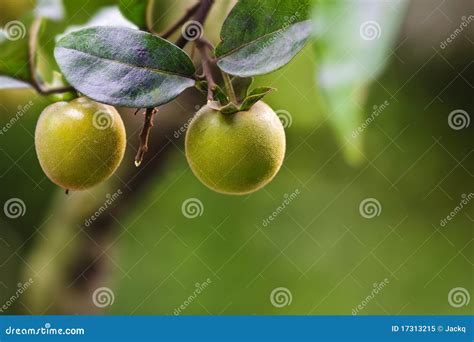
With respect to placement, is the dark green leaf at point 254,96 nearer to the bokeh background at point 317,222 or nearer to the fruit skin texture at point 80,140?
the fruit skin texture at point 80,140

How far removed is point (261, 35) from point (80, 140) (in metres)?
0.17

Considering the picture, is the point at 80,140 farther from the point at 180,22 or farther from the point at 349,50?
the point at 349,50

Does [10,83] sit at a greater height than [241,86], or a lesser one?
lesser

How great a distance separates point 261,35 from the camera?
52cm

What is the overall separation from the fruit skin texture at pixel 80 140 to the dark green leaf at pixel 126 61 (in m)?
0.07

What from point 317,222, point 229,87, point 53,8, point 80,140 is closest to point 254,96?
point 229,87

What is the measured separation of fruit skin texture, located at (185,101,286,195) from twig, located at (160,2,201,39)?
0.07 m

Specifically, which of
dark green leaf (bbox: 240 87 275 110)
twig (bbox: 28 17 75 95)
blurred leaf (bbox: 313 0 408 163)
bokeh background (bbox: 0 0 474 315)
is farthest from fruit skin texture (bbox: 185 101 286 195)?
bokeh background (bbox: 0 0 474 315)

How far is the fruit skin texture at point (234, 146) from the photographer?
535 millimetres

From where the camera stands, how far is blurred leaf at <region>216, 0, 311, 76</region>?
489 millimetres

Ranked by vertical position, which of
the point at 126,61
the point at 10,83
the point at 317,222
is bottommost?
the point at 317,222

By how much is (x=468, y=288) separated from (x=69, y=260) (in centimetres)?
64

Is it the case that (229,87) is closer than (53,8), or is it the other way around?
(229,87)

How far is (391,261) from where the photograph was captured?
1.24 m
